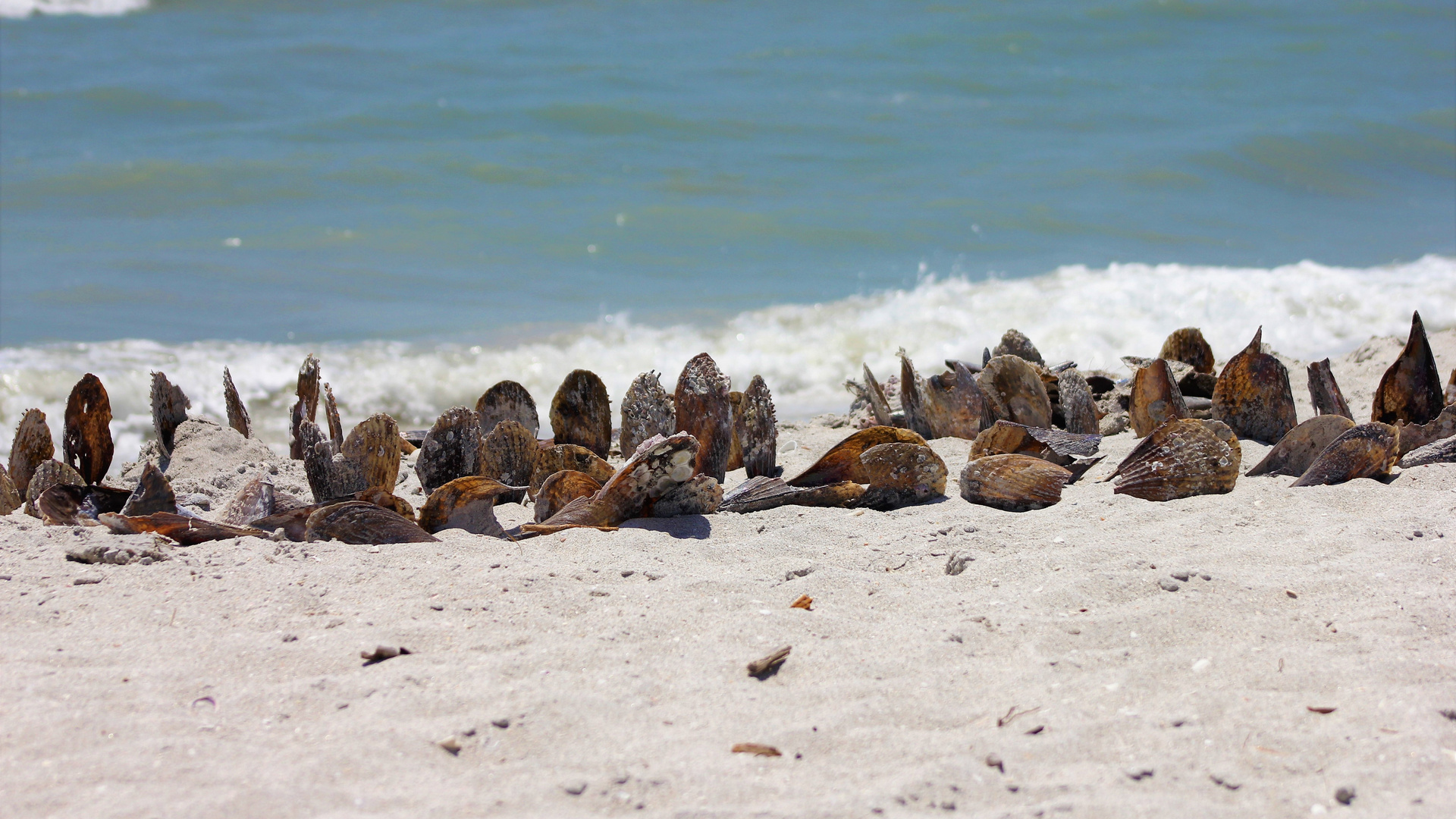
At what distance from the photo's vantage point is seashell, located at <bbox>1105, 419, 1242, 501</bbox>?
319cm

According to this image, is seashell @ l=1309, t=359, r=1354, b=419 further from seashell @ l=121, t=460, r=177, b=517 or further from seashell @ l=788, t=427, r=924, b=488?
seashell @ l=121, t=460, r=177, b=517

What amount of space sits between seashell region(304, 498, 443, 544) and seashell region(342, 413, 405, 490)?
1.66 feet

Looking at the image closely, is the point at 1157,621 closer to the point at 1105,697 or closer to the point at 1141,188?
the point at 1105,697

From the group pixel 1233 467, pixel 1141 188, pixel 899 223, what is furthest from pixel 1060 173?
pixel 1233 467

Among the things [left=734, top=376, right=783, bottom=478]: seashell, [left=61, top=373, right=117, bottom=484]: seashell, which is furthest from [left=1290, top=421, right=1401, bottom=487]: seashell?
[left=61, top=373, right=117, bottom=484]: seashell

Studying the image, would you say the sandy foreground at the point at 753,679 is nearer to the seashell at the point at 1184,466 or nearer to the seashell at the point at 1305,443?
the seashell at the point at 1184,466

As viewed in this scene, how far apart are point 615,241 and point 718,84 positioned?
6439mm

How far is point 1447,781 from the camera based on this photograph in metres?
1.59

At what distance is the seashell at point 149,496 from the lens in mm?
2996

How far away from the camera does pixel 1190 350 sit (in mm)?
5168

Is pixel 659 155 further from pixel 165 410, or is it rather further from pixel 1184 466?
pixel 1184 466

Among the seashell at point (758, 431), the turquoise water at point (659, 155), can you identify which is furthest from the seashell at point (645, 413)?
the turquoise water at point (659, 155)

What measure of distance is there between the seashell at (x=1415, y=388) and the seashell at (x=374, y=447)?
3478 mm

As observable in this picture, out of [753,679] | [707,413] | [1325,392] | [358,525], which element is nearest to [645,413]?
[707,413]
